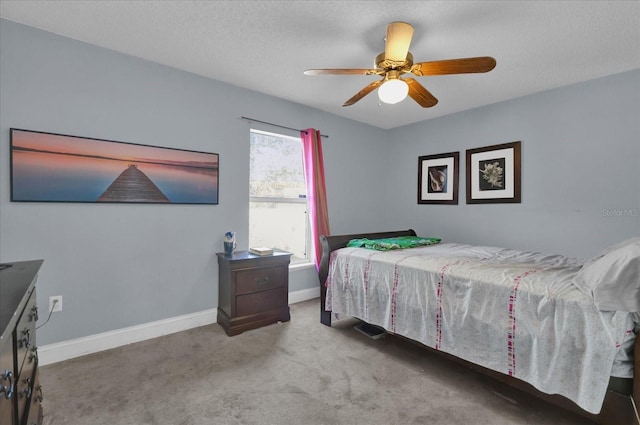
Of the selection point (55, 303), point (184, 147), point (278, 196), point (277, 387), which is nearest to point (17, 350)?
point (277, 387)

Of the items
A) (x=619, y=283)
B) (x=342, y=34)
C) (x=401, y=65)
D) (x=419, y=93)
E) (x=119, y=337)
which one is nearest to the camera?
(x=619, y=283)

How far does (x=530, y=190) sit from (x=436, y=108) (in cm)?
142

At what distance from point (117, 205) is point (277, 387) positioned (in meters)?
1.89

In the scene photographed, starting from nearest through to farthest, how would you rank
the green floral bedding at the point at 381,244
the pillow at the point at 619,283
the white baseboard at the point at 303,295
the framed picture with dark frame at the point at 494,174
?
1. the pillow at the point at 619,283
2. the green floral bedding at the point at 381,244
3. the framed picture with dark frame at the point at 494,174
4. the white baseboard at the point at 303,295

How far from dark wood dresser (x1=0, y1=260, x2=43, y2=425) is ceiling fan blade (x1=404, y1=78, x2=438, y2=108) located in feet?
7.62

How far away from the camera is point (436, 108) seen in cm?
367

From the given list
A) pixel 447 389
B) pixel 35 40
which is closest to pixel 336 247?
pixel 447 389

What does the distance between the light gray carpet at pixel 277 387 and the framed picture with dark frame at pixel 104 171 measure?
124 cm

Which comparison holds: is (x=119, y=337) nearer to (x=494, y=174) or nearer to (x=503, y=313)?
(x=503, y=313)

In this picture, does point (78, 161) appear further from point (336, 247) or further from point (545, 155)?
point (545, 155)

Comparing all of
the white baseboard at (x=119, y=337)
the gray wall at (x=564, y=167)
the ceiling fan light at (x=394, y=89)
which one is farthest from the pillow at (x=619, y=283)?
the white baseboard at (x=119, y=337)

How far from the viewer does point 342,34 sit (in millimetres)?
2123

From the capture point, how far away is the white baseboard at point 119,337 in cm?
216

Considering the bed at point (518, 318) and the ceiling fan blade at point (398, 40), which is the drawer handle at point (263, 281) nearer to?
the bed at point (518, 318)
